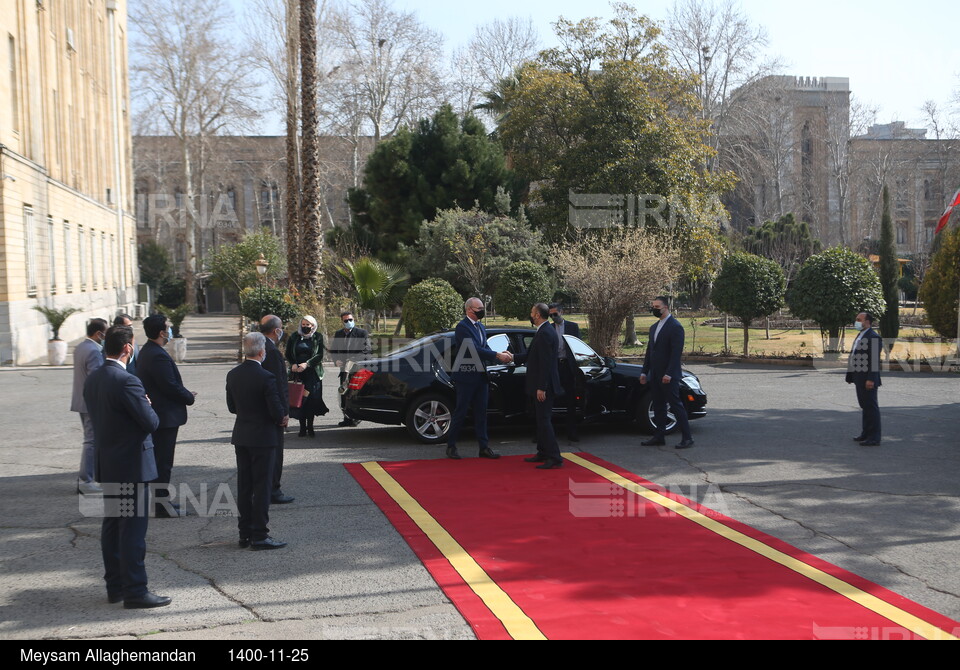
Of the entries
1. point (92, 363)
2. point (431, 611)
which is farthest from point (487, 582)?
point (92, 363)

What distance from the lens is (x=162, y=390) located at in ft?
23.8

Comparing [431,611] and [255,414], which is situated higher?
[255,414]

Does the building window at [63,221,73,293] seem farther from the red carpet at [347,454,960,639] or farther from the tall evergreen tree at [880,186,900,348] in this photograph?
the tall evergreen tree at [880,186,900,348]

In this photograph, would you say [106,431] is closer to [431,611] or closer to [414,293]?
[431,611]

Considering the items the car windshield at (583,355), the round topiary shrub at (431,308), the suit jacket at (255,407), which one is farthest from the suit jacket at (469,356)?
the round topiary shrub at (431,308)

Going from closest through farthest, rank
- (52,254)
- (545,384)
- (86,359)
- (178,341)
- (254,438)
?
(254,438)
(86,359)
(545,384)
(178,341)
(52,254)

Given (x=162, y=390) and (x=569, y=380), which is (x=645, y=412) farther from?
(x=162, y=390)

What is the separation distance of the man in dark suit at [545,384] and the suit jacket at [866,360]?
13.5ft

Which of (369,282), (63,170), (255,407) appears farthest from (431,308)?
(63,170)

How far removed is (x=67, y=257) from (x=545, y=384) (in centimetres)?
2887

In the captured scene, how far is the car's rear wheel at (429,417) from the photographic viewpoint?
11.1 m

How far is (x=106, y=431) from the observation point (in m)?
5.47

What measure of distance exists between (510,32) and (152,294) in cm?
2818
